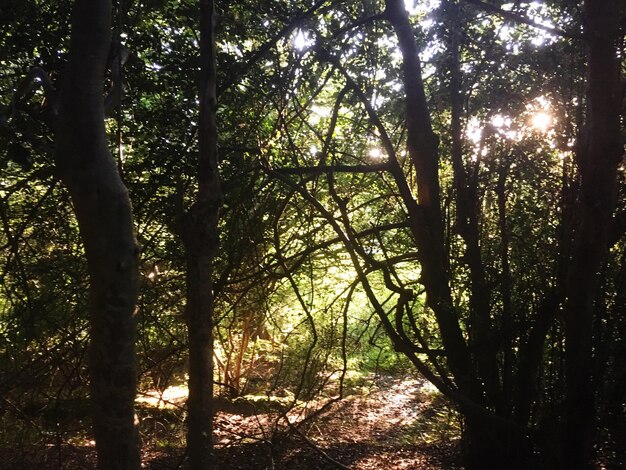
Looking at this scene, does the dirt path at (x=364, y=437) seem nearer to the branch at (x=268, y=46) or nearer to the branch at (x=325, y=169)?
the branch at (x=325, y=169)

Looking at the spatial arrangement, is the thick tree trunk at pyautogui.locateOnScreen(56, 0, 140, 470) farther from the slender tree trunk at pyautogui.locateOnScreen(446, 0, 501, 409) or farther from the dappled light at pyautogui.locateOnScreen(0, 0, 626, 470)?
the slender tree trunk at pyautogui.locateOnScreen(446, 0, 501, 409)

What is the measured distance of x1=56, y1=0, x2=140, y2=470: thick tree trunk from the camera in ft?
7.05

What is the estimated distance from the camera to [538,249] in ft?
13.3

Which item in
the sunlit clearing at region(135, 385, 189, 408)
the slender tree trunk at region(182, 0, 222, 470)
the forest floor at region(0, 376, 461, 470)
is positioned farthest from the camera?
the sunlit clearing at region(135, 385, 189, 408)

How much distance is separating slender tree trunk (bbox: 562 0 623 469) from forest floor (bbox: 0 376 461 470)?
191 cm

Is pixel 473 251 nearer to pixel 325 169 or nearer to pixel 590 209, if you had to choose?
pixel 590 209

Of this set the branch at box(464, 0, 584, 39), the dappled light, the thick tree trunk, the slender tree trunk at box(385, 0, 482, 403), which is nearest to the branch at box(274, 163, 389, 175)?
the dappled light

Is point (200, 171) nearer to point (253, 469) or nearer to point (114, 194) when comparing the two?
point (114, 194)

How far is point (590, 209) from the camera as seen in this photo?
10.5 ft

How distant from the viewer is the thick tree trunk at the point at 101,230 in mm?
2148

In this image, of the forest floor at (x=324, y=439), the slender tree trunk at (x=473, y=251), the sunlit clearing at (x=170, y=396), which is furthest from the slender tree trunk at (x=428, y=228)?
the sunlit clearing at (x=170, y=396)

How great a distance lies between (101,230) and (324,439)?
18.2ft

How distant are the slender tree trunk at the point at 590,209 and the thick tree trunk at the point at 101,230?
2.86 meters

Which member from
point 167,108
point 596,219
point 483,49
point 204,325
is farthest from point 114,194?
point 483,49
